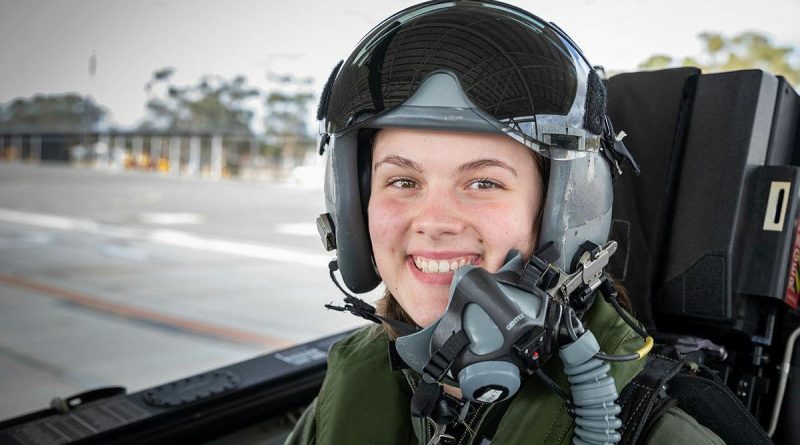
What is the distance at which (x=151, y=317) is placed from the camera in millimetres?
3689

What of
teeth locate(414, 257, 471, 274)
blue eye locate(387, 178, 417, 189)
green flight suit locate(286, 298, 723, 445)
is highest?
blue eye locate(387, 178, 417, 189)

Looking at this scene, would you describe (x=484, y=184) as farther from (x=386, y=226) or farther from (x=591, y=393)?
(x=591, y=393)

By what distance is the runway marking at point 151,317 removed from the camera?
342 centimetres

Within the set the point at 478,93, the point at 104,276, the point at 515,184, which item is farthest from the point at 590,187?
the point at 104,276

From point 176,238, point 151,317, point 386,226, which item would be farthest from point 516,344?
point 176,238

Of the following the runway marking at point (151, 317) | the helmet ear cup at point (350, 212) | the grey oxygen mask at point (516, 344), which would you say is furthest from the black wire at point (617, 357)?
the runway marking at point (151, 317)

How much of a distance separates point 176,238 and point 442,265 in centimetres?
631

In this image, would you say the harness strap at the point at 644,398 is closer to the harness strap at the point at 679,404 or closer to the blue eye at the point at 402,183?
the harness strap at the point at 679,404

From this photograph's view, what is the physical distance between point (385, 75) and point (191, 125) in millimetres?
11770

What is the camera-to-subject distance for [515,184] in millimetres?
910

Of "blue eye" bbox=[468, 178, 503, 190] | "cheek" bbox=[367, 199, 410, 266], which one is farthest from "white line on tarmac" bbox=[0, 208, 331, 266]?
"blue eye" bbox=[468, 178, 503, 190]

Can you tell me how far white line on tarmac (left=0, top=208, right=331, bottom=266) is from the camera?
6000 mm

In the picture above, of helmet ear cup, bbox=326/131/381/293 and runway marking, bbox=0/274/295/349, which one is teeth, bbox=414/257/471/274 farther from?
runway marking, bbox=0/274/295/349

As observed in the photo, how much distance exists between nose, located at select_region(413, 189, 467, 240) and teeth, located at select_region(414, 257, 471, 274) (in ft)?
0.12
